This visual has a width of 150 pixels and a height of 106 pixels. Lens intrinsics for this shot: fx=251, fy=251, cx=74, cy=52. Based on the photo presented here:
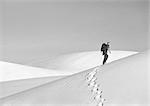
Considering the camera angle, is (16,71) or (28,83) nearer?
(28,83)

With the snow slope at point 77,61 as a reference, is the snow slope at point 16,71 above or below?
below

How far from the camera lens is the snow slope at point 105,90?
1.02 feet

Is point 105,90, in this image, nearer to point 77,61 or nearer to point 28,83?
point 28,83

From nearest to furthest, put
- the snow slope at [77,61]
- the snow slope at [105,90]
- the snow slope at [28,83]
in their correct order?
the snow slope at [105,90] < the snow slope at [28,83] < the snow slope at [77,61]

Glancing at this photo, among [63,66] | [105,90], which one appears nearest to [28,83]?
[105,90]

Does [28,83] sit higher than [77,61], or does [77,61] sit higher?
[77,61]

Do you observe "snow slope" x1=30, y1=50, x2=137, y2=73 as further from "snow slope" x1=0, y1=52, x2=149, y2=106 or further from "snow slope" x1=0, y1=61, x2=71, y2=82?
"snow slope" x1=0, y1=52, x2=149, y2=106

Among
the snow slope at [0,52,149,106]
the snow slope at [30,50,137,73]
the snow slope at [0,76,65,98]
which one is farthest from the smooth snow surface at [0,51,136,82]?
the snow slope at [0,52,149,106]

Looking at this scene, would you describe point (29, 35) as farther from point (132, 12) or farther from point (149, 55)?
point (149, 55)

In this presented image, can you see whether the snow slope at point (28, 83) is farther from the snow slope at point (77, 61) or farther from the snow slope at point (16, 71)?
the snow slope at point (77, 61)

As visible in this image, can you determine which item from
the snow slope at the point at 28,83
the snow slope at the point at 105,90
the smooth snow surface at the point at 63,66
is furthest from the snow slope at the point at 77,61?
the snow slope at the point at 105,90

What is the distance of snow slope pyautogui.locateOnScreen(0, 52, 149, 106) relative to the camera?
1.02 feet

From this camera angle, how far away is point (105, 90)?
1.08ft

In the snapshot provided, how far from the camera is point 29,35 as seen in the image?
69.3 inches
